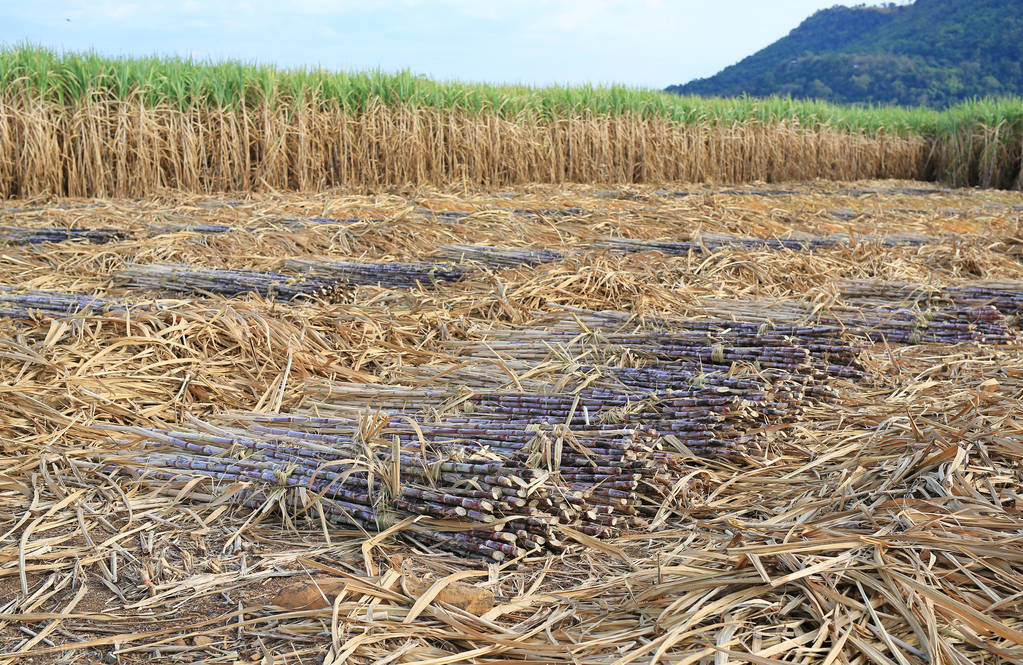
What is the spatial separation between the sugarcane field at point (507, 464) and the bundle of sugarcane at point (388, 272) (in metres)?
0.02

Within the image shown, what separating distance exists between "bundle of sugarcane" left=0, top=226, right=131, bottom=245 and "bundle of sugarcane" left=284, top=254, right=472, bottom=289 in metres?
1.74

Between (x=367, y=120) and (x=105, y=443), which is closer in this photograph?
(x=105, y=443)

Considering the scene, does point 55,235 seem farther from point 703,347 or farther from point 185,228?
point 703,347

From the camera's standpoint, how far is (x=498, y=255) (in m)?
4.74

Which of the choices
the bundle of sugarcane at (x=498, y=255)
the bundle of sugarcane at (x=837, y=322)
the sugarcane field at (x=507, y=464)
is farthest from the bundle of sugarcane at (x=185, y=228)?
the bundle of sugarcane at (x=837, y=322)

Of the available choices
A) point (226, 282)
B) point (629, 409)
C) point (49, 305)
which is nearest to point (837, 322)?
point (629, 409)

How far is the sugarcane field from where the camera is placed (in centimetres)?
163

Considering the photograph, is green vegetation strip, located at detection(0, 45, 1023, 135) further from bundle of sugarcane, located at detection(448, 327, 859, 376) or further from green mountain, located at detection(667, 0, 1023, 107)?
green mountain, located at detection(667, 0, 1023, 107)

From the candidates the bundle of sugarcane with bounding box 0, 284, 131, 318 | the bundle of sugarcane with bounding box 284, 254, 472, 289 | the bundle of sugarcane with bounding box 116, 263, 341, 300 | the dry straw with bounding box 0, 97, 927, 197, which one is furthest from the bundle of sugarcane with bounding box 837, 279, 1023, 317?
the dry straw with bounding box 0, 97, 927, 197

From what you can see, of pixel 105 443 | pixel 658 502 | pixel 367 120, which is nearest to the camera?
pixel 658 502

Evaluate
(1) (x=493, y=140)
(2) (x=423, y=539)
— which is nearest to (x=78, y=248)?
(2) (x=423, y=539)

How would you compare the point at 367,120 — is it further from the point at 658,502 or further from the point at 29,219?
the point at 658,502

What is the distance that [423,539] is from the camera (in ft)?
6.64

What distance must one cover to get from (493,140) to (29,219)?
602 cm
